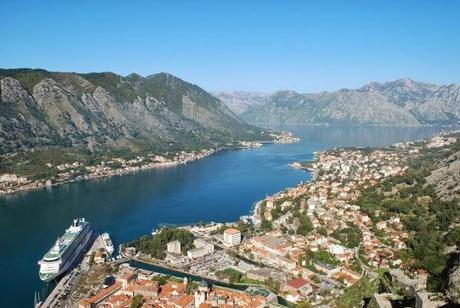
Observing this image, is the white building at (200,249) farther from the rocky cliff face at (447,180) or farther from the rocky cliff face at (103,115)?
the rocky cliff face at (103,115)

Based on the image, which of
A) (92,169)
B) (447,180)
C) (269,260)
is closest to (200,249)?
(269,260)

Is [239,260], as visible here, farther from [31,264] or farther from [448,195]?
[448,195]

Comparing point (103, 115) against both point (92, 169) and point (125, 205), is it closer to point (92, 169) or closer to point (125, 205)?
point (92, 169)

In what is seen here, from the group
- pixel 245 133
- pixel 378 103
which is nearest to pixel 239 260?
pixel 245 133

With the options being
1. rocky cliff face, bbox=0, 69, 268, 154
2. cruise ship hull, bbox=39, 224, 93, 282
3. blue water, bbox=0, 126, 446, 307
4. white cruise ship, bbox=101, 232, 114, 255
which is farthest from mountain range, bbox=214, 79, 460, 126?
cruise ship hull, bbox=39, 224, 93, 282

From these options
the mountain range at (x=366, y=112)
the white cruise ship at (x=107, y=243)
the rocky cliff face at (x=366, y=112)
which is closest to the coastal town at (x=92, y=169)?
the white cruise ship at (x=107, y=243)

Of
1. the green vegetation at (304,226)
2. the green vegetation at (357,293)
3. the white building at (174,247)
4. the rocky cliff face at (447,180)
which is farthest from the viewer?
the rocky cliff face at (447,180)

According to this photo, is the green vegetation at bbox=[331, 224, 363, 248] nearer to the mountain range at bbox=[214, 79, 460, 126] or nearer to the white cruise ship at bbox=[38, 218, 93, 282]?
the white cruise ship at bbox=[38, 218, 93, 282]
